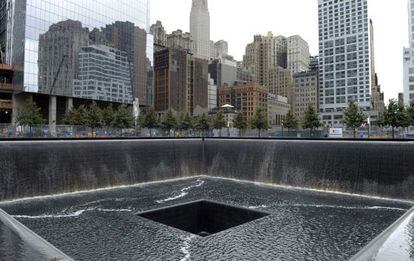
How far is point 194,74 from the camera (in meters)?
158

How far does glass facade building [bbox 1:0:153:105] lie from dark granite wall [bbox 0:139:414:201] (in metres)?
45.2

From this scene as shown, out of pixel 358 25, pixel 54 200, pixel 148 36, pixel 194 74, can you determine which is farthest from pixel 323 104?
pixel 54 200

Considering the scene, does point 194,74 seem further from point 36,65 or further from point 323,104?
point 36,65

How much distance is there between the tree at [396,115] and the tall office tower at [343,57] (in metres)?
98.6

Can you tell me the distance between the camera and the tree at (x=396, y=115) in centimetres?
4097

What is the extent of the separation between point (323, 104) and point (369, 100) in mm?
17758

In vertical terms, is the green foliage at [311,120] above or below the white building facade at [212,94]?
below

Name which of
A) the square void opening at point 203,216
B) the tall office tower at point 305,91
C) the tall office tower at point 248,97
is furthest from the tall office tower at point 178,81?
the square void opening at point 203,216

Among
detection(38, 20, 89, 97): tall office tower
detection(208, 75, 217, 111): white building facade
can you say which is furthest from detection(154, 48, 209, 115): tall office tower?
detection(38, 20, 89, 97): tall office tower

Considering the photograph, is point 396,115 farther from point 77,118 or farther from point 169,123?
point 77,118

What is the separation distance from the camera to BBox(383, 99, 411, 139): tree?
4097 cm

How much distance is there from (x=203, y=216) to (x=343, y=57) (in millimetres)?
145745

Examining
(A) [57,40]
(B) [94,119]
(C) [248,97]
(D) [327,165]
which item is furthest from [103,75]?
(C) [248,97]

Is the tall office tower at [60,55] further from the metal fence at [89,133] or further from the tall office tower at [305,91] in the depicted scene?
the tall office tower at [305,91]
